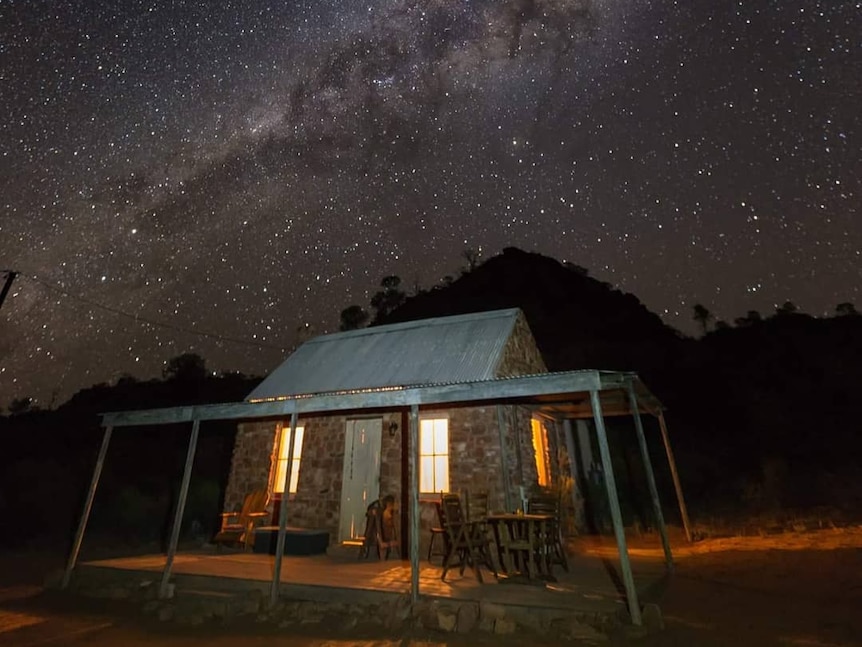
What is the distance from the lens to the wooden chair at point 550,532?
656 cm

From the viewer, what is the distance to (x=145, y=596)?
6.88m

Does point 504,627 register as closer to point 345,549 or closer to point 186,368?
point 345,549

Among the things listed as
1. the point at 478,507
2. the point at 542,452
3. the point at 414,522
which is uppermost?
the point at 542,452

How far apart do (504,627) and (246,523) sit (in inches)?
256

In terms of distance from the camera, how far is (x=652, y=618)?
15.7ft

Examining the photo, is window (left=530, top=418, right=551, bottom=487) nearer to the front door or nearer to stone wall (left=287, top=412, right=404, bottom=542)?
stone wall (left=287, top=412, right=404, bottom=542)

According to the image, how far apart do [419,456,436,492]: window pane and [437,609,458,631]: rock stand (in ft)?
12.5

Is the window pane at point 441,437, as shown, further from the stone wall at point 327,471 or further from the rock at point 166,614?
the rock at point 166,614

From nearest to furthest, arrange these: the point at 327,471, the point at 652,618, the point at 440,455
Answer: the point at 652,618 < the point at 440,455 < the point at 327,471

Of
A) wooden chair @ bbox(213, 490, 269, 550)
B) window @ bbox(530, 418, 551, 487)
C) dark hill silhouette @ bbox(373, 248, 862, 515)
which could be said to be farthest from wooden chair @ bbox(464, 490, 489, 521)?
dark hill silhouette @ bbox(373, 248, 862, 515)

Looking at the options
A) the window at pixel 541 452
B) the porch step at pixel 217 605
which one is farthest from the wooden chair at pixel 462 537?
the window at pixel 541 452

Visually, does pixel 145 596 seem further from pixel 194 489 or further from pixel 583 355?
pixel 583 355

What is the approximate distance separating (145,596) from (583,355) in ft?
117

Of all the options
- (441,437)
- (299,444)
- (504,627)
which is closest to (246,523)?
(299,444)
